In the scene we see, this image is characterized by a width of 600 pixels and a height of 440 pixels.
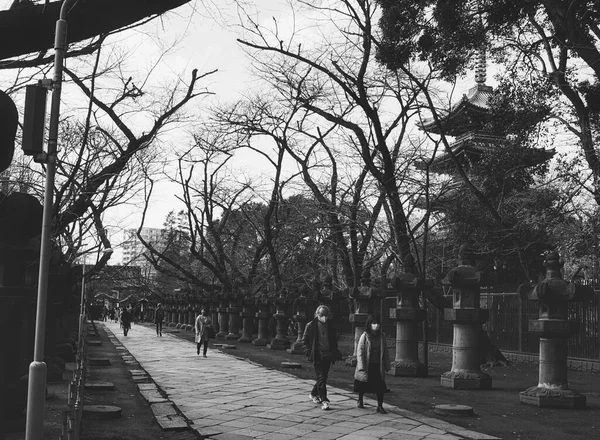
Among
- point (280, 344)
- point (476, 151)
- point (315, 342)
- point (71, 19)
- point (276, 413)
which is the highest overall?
point (476, 151)

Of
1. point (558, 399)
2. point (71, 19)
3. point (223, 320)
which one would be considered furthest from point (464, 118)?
point (223, 320)

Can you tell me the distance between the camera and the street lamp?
657 centimetres

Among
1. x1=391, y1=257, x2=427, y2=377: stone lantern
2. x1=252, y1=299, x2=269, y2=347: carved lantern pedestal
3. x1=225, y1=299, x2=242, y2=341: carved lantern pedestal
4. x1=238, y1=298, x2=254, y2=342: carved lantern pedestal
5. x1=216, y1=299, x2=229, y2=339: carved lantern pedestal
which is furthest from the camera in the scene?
x1=216, y1=299, x2=229, y2=339: carved lantern pedestal

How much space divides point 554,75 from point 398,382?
8340 mm

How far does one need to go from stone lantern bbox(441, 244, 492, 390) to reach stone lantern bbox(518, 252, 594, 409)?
87.3 inches

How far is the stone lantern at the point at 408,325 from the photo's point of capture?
57.6ft

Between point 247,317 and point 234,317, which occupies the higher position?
point 247,317

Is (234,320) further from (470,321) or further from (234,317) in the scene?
(470,321)

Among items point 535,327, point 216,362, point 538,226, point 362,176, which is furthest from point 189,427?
point 362,176

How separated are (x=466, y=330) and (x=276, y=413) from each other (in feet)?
19.5

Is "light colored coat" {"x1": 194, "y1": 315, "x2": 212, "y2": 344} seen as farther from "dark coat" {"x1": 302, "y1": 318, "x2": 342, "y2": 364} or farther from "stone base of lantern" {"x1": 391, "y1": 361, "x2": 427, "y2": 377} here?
"dark coat" {"x1": 302, "y1": 318, "x2": 342, "y2": 364}

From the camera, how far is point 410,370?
17.5m

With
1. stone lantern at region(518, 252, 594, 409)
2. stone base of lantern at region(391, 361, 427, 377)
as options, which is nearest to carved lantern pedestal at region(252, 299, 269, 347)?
stone base of lantern at region(391, 361, 427, 377)

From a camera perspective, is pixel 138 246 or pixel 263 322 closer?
pixel 263 322
